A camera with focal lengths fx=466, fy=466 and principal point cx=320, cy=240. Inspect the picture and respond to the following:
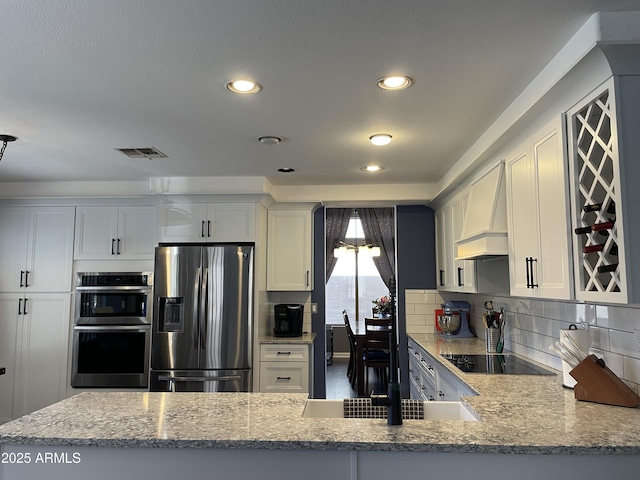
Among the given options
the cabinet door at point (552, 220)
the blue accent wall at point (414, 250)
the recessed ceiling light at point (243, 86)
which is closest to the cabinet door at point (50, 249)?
the recessed ceiling light at point (243, 86)

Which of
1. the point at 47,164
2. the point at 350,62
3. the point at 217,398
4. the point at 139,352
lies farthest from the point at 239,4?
the point at 139,352

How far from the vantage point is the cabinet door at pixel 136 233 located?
14.6 feet

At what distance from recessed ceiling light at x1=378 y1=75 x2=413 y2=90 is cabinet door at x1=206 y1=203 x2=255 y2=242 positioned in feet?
7.38

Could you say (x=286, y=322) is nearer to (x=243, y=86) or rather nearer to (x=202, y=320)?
(x=202, y=320)

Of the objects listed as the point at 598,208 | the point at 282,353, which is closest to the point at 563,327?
the point at 598,208

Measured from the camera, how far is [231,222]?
429cm

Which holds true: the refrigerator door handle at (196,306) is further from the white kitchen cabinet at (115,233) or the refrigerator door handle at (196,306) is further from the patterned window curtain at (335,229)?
the patterned window curtain at (335,229)

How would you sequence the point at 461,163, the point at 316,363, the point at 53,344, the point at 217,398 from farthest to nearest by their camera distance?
the point at 316,363
the point at 53,344
the point at 461,163
the point at 217,398

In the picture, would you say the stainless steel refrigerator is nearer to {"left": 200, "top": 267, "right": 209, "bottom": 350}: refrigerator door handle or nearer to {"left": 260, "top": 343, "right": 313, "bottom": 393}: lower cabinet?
{"left": 200, "top": 267, "right": 209, "bottom": 350}: refrigerator door handle

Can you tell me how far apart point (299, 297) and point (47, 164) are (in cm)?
266

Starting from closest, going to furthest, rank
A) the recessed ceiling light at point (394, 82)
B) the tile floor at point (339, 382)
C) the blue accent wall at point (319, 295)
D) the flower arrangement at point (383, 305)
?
the recessed ceiling light at point (394, 82)
the blue accent wall at point (319, 295)
the tile floor at point (339, 382)
the flower arrangement at point (383, 305)

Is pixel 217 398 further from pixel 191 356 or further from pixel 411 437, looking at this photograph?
pixel 191 356

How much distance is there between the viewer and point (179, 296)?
4.12 meters

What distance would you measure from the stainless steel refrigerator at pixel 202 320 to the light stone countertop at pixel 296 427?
202 cm
